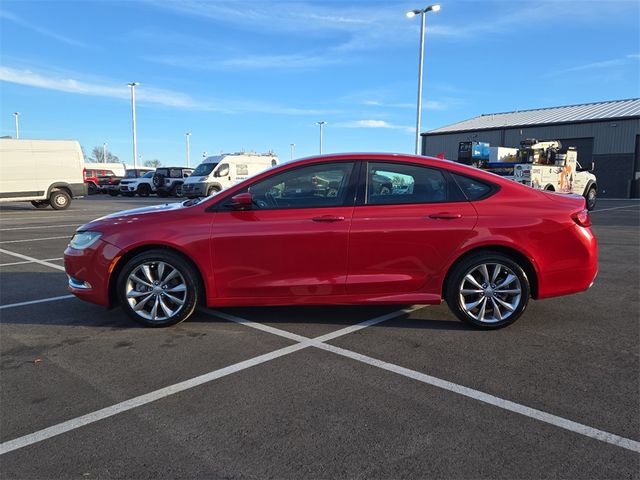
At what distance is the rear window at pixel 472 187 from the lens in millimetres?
4531

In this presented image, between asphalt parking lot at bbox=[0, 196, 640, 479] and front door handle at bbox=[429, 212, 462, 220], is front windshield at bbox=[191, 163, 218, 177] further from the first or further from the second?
front door handle at bbox=[429, 212, 462, 220]

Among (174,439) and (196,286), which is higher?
(196,286)

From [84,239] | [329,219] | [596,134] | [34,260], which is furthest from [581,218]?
[596,134]

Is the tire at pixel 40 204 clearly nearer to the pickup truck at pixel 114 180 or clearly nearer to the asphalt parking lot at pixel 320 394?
the pickup truck at pixel 114 180

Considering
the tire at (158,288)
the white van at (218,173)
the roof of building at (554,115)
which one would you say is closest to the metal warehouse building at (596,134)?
the roof of building at (554,115)

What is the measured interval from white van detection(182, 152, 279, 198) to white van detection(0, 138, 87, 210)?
17.5ft

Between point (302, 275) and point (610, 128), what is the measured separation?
3736 centimetres

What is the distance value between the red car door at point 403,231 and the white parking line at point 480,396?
2.10 ft

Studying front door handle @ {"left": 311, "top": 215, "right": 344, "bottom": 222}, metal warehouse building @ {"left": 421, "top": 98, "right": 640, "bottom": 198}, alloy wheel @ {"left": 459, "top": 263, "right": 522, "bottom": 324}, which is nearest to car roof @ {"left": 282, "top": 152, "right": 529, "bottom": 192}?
front door handle @ {"left": 311, "top": 215, "right": 344, "bottom": 222}

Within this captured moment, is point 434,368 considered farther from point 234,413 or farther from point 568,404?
point 234,413

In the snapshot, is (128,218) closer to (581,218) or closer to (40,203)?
(581,218)

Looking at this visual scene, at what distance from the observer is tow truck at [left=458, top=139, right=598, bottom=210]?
18094 mm

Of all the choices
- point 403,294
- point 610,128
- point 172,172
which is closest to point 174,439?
point 403,294

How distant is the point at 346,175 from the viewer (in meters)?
4.55
